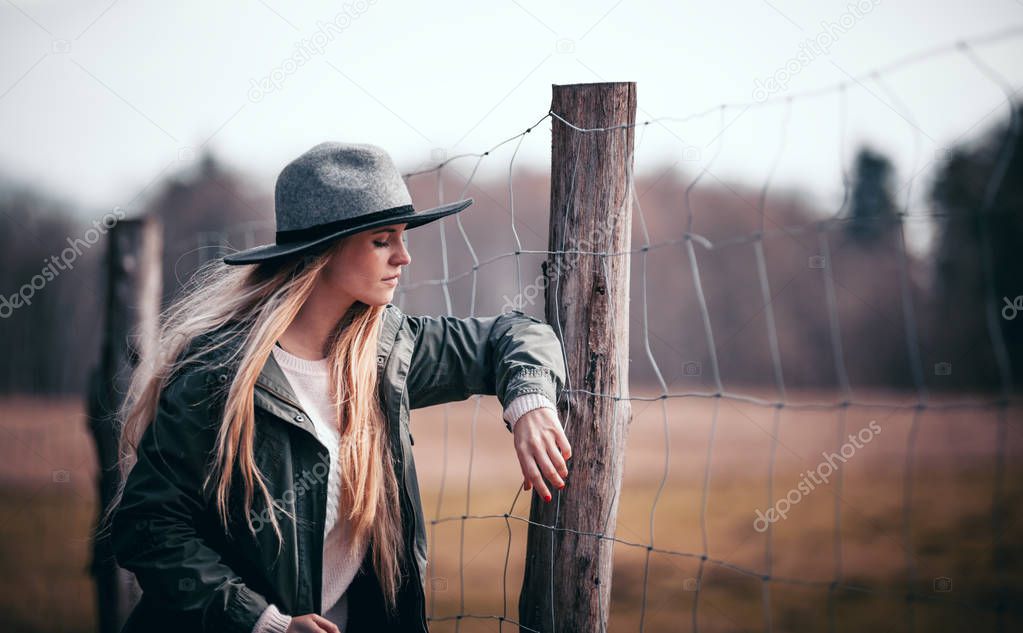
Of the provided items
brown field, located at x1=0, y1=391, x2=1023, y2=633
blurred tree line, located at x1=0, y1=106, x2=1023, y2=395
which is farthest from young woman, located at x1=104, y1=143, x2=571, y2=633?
blurred tree line, located at x1=0, y1=106, x2=1023, y2=395

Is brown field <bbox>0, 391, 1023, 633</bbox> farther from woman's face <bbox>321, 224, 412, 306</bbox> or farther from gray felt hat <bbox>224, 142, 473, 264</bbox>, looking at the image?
gray felt hat <bbox>224, 142, 473, 264</bbox>

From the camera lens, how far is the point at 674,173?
24.3 meters

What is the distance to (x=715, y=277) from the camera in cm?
2692

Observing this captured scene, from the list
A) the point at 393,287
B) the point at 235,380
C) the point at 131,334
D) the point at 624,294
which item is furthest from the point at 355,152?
the point at 131,334

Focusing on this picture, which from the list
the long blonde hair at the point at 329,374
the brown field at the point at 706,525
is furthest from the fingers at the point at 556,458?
the long blonde hair at the point at 329,374

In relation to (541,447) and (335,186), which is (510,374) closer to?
(541,447)

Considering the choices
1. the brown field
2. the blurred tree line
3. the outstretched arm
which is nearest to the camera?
the outstretched arm

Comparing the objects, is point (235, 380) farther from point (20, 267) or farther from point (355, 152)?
point (20, 267)

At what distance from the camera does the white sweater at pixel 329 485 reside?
5.89ft

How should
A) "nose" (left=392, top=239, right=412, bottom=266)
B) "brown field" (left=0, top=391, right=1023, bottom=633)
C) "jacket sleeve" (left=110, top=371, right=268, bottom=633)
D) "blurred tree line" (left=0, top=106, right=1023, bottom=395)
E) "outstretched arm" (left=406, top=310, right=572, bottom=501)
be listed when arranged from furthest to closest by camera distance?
"blurred tree line" (left=0, top=106, right=1023, bottom=395), "brown field" (left=0, top=391, right=1023, bottom=633), "nose" (left=392, top=239, right=412, bottom=266), "outstretched arm" (left=406, top=310, right=572, bottom=501), "jacket sleeve" (left=110, top=371, right=268, bottom=633)

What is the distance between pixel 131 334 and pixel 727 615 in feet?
24.5

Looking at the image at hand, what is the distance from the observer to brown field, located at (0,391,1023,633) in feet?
20.8

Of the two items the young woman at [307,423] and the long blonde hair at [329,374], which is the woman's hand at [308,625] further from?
the long blonde hair at [329,374]

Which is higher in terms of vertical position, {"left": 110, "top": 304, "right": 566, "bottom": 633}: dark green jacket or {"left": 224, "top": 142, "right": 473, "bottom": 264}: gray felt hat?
{"left": 224, "top": 142, "right": 473, "bottom": 264}: gray felt hat
